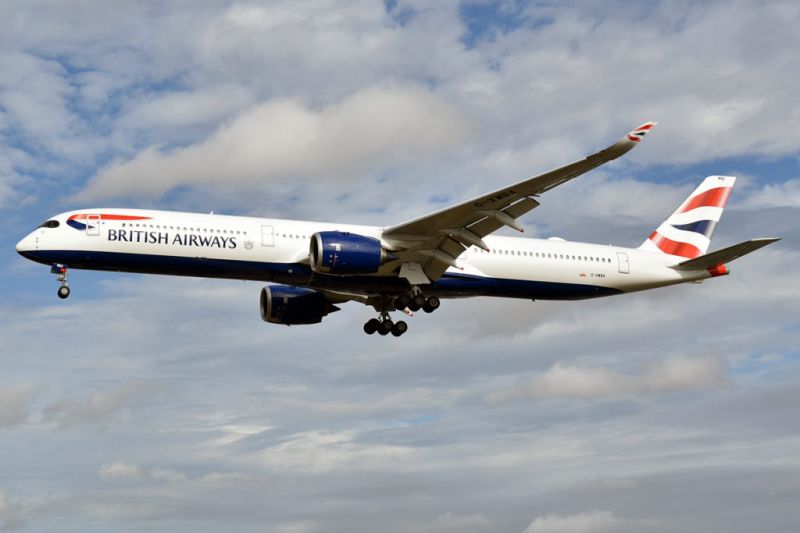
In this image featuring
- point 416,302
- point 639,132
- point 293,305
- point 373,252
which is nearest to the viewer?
point 639,132

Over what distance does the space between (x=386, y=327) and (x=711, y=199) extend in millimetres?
16994

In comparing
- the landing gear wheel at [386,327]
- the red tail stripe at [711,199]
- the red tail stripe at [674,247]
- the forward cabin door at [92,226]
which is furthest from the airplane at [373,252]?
the red tail stripe at [711,199]

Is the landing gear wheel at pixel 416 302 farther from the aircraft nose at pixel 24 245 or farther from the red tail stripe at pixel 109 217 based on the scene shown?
the aircraft nose at pixel 24 245

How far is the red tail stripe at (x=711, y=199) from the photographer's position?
4988cm

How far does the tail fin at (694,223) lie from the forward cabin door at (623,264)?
88.9 inches

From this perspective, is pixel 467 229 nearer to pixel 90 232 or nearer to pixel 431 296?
pixel 431 296

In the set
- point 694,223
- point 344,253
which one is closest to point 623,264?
point 694,223

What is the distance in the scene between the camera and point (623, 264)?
45.2 metres

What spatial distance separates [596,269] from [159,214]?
18.0 meters

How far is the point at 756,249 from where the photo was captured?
40.3m

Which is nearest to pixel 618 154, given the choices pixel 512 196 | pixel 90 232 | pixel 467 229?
pixel 512 196

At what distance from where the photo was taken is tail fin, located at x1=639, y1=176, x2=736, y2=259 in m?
47.6

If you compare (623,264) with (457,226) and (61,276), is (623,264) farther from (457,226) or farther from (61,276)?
(61,276)

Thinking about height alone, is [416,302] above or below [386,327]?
above
